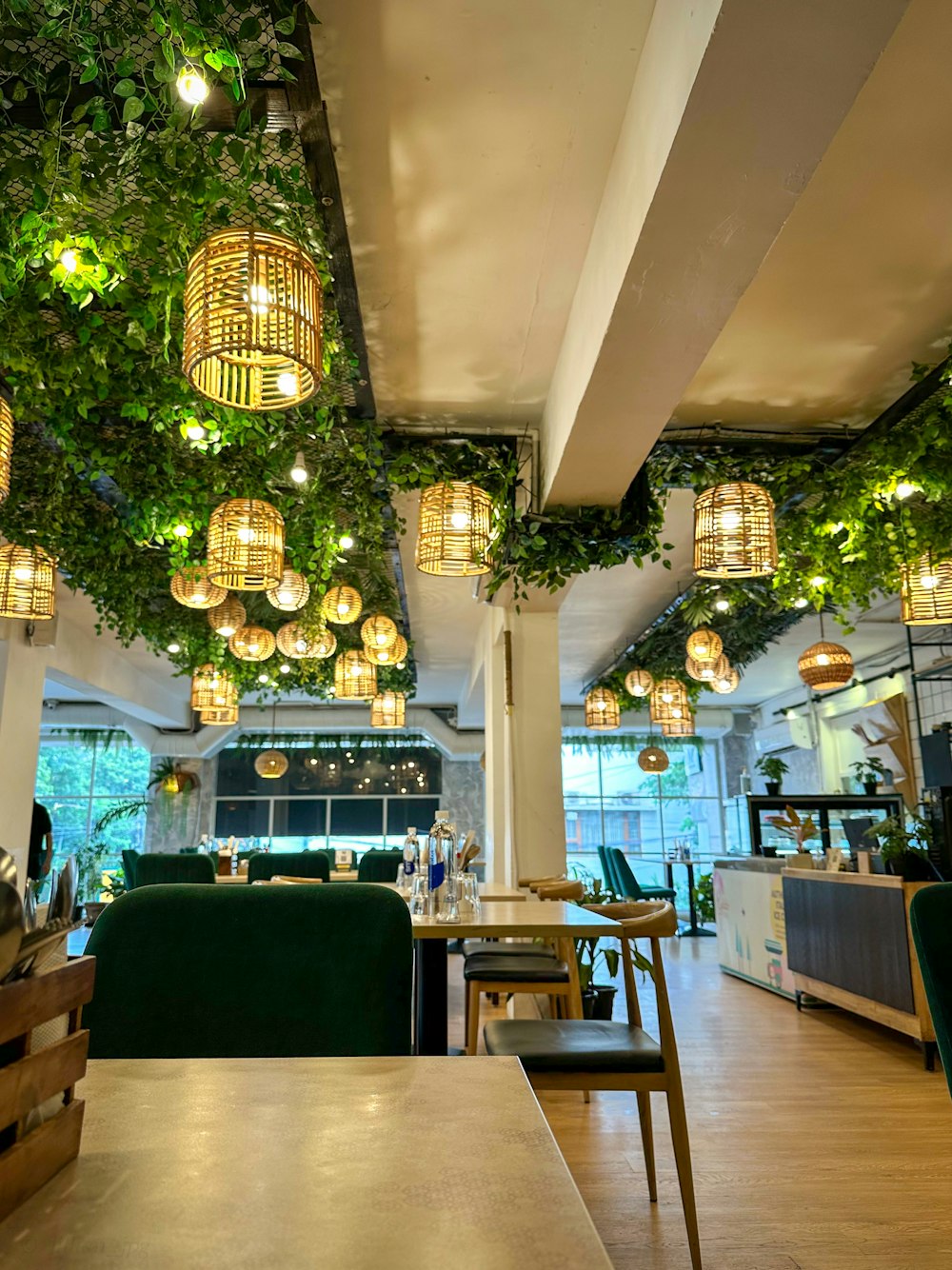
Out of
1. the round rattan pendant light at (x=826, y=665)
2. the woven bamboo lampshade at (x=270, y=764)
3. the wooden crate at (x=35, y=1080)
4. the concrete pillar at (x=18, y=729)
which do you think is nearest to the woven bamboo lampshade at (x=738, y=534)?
the round rattan pendant light at (x=826, y=665)

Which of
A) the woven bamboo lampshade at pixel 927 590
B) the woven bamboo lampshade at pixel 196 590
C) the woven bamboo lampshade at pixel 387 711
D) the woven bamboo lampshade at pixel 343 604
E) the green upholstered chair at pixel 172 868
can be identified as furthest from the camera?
the woven bamboo lampshade at pixel 387 711

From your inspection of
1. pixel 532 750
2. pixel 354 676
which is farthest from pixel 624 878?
pixel 532 750

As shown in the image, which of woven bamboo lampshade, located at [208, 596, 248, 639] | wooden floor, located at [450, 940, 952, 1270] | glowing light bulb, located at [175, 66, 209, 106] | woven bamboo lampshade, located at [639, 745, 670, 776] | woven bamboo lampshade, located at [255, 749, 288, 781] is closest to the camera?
glowing light bulb, located at [175, 66, 209, 106]

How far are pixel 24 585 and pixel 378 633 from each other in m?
2.66

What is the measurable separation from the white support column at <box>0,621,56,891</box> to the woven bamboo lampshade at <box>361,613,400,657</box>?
10.9 ft

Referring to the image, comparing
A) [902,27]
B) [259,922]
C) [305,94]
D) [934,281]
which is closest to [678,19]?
[902,27]

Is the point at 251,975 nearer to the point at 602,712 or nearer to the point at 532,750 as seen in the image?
the point at 532,750

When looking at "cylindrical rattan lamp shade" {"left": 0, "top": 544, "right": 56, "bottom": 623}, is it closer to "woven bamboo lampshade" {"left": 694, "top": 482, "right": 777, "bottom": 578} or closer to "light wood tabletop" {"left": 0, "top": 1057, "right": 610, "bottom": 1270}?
"woven bamboo lampshade" {"left": 694, "top": 482, "right": 777, "bottom": 578}

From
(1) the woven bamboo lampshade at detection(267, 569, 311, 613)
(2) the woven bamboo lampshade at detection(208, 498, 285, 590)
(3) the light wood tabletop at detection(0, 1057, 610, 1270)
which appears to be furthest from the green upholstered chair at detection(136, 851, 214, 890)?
(3) the light wood tabletop at detection(0, 1057, 610, 1270)

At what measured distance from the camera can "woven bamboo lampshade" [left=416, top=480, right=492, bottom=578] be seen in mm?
4242

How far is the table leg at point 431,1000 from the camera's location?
2.86 m

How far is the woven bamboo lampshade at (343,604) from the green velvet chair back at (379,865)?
6.04 ft

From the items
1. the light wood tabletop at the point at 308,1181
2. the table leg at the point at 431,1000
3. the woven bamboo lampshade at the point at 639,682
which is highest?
the woven bamboo lampshade at the point at 639,682

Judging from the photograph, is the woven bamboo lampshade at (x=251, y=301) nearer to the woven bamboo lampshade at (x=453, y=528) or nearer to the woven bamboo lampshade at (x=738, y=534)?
the woven bamboo lampshade at (x=453, y=528)
